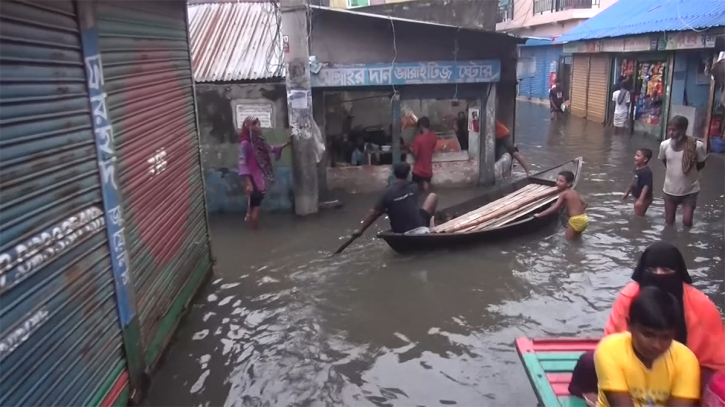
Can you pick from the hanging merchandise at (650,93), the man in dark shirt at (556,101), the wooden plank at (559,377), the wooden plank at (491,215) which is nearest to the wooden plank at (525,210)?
the wooden plank at (491,215)

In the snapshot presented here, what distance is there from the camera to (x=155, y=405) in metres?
4.79

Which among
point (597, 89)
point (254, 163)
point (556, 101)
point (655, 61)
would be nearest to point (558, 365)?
point (254, 163)

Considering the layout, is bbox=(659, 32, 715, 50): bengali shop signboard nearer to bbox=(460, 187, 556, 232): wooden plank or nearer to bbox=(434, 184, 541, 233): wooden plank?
bbox=(434, 184, 541, 233): wooden plank

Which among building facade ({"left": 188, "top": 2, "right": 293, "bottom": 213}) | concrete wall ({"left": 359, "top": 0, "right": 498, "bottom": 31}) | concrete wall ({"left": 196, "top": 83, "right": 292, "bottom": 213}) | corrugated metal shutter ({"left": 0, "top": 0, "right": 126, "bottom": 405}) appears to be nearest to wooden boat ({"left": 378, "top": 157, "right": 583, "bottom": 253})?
concrete wall ({"left": 196, "top": 83, "right": 292, "bottom": 213})

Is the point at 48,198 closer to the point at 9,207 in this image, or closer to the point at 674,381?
the point at 9,207

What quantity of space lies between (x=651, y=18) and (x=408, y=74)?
27.8 feet

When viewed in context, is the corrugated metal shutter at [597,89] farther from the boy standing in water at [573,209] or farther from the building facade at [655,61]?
the boy standing in water at [573,209]

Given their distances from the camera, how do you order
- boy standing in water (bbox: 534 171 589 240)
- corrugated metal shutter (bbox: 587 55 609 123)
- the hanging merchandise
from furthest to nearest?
corrugated metal shutter (bbox: 587 55 609 123) < the hanging merchandise < boy standing in water (bbox: 534 171 589 240)

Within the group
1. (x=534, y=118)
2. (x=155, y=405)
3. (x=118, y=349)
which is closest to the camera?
(x=118, y=349)

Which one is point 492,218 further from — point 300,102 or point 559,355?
point 559,355

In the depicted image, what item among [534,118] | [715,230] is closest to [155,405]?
[715,230]

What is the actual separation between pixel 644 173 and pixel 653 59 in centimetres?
956

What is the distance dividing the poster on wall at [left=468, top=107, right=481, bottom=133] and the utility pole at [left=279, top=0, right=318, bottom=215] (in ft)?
11.5

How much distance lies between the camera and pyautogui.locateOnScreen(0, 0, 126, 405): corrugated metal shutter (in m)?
3.13
